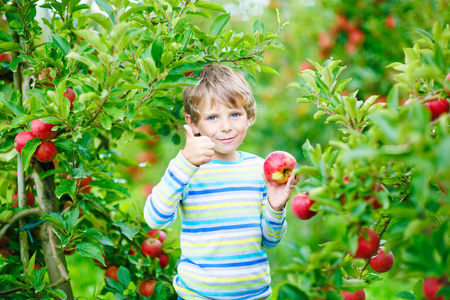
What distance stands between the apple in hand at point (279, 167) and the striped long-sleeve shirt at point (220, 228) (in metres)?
0.11

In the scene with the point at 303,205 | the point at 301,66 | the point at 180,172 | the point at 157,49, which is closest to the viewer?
the point at 303,205

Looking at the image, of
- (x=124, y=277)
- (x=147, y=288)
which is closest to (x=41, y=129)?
(x=124, y=277)

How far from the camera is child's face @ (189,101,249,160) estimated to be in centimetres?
145

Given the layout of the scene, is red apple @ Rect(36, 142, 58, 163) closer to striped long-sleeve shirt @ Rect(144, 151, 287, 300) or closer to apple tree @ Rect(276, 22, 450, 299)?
striped long-sleeve shirt @ Rect(144, 151, 287, 300)

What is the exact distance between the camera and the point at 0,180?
185 cm

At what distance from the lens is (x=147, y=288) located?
165 centimetres

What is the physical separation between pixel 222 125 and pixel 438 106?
0.68 m

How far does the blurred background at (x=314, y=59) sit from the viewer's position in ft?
9.63

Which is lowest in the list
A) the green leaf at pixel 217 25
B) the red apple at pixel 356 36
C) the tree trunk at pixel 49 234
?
the tree trunk at pixel 49 234

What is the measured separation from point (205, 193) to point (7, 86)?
106 centimetres

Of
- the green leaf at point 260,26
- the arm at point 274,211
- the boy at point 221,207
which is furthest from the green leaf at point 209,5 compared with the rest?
the arm at point 274,211

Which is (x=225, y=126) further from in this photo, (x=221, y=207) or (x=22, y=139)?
(x=22, y=139)

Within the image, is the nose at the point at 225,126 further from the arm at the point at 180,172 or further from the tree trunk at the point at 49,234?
the tree trunk at the point at 49,234

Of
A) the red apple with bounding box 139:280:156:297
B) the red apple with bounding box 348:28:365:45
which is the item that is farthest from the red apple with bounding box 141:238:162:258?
the red apple with bounding box 348:28:365:45
